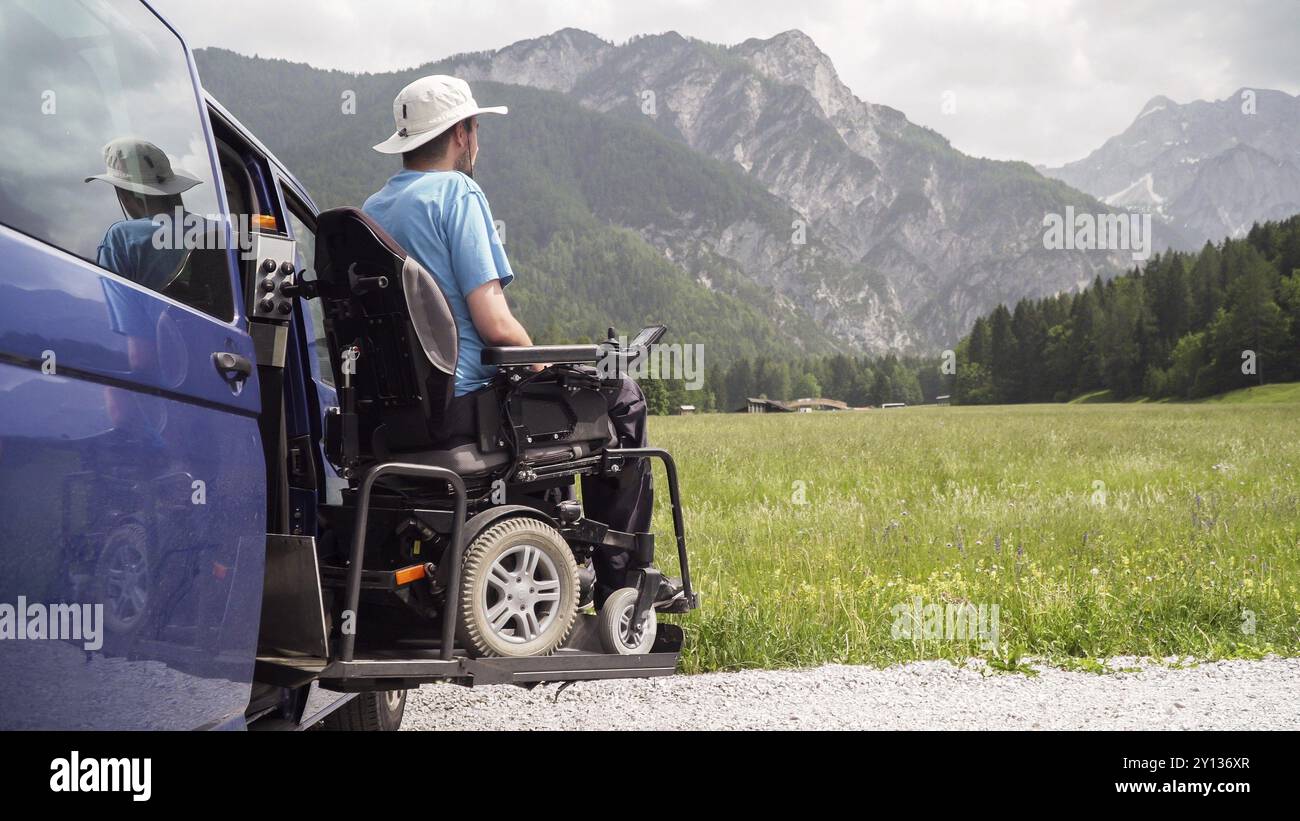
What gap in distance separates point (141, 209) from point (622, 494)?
206 centimetres

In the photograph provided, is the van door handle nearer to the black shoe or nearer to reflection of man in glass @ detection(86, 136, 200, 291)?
reflection of man in glass @ detection(86, 136, 200, 291)

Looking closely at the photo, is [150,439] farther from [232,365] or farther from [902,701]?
[902,701]

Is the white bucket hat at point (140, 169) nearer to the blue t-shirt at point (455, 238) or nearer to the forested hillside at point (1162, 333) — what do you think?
the blue t-shirt at point (455, 238)

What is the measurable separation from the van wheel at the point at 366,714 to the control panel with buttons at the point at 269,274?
1462 millimetres

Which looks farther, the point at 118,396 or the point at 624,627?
the point at 624,627

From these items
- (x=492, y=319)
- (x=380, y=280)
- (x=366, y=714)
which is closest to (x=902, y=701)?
(x=366, y=714)

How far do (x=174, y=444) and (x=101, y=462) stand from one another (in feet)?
0.88

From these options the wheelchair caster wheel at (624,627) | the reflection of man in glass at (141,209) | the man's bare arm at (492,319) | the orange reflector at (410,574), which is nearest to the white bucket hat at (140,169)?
the reflection of man in glass at (141,209)

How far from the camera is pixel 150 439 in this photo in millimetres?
2113

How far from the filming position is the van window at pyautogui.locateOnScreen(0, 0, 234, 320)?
2.01 metres

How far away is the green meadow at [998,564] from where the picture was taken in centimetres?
542

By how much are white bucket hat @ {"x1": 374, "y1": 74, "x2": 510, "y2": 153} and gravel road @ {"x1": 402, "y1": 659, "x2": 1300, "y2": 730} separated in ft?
7.91

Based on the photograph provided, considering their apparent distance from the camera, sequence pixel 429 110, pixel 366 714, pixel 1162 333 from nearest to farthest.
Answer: pixel 429 110 → pixel 366 714 → pixel 1162 333
